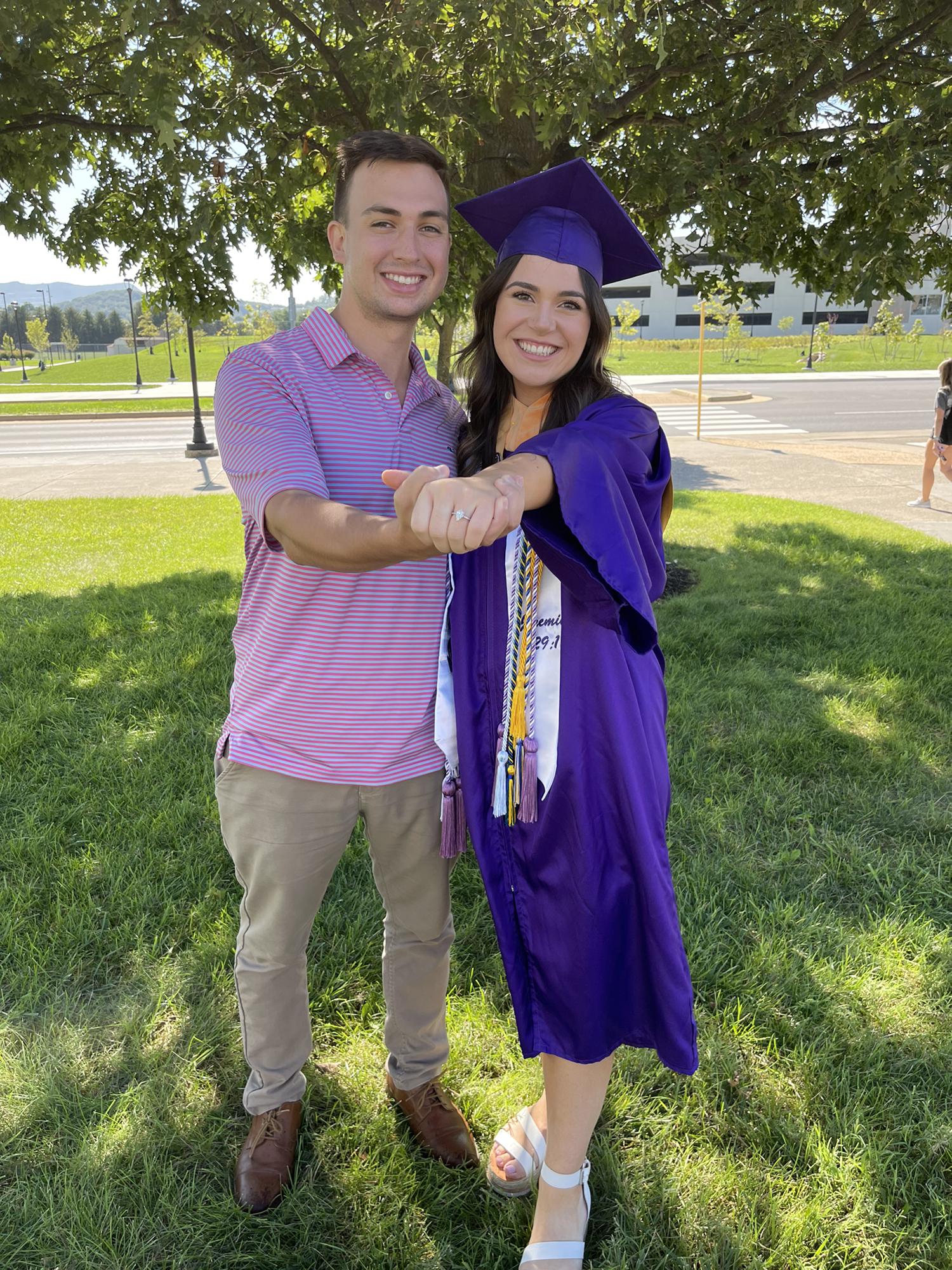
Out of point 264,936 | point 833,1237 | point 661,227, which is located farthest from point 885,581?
point 264,936

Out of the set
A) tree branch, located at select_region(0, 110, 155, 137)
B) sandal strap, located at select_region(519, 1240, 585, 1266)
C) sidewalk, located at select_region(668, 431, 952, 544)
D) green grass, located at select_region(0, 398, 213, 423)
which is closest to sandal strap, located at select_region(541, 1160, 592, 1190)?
sandal strap, located at select_region(519, 1240, 585, 1266)

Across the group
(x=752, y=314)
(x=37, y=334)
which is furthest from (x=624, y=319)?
(x=37, y=334)

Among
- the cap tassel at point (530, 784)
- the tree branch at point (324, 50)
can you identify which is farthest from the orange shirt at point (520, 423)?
the tree branch at point (324, 50)

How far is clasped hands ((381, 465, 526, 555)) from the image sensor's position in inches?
49.1

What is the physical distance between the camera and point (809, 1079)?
7.49ft

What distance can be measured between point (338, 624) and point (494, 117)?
3096 mm

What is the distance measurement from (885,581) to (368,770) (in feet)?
18.6

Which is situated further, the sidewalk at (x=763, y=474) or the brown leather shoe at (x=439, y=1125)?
the sidewalk at (x=763, y=474)

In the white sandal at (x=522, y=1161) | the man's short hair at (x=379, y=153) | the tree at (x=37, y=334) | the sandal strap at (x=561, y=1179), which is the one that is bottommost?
the white sandal at (x=522, y=1161)

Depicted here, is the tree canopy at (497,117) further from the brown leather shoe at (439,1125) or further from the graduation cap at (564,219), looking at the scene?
the brown leather shoe at (439,1125)

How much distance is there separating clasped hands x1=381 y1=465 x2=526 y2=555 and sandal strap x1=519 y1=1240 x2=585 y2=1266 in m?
1.49

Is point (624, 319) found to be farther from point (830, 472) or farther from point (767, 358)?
point (830, 472)

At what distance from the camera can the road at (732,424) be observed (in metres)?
17.5

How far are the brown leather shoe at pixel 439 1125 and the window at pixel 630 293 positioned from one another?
188ft
